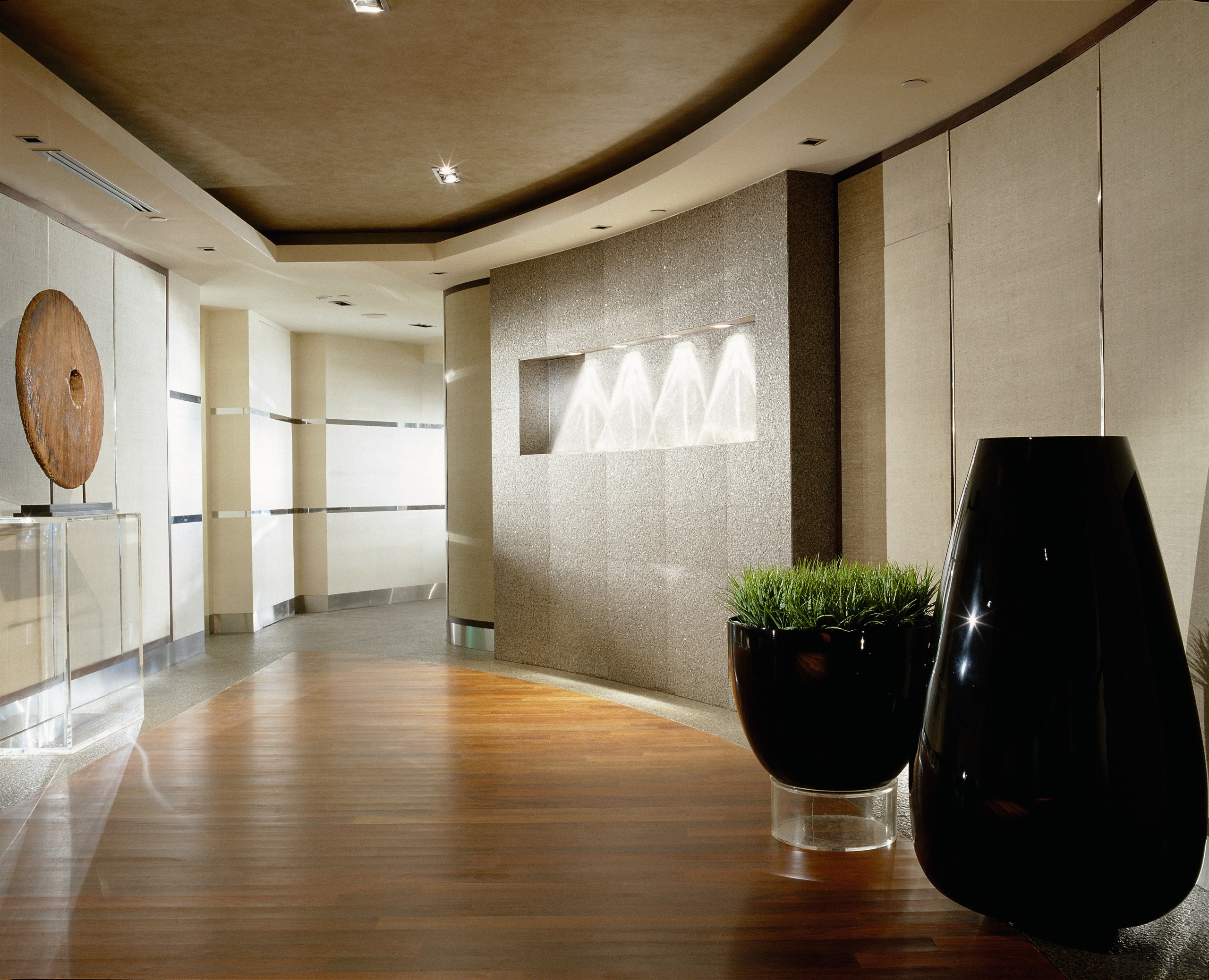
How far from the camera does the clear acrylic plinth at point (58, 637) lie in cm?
385

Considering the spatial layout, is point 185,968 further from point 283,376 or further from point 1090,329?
point 283,376

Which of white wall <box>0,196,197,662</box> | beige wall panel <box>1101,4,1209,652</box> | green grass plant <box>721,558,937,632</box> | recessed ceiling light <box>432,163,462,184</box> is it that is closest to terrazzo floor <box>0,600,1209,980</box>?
green grass plant <box>721,558,937,632</box>

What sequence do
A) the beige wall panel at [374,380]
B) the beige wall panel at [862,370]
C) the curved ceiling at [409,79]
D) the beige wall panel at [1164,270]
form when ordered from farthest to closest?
the beige wall panel at [374,380] → the beige wall panel at [862,370] → the curved ceiling at [409,79] → the beige wall panel at [1164,270]

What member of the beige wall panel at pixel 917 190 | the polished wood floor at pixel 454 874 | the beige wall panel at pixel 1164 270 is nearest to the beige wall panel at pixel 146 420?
the beige wall panel at pixel 917 190

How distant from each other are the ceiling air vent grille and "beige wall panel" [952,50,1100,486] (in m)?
3.68

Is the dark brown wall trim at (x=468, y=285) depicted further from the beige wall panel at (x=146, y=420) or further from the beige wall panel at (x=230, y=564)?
the beige wall panel at (x=230, y=564)

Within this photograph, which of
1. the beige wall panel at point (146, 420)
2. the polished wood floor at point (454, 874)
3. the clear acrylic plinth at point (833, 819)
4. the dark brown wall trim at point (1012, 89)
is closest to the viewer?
A: the polished wood floor at point (454, 874)

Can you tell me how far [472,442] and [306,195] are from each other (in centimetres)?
198

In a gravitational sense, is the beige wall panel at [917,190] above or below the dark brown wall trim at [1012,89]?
below

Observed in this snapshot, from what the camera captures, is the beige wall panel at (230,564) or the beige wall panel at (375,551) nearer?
the beige wall panel at (230,564)

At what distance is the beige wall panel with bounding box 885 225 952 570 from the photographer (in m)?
3.75

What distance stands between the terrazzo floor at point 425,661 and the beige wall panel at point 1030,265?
1445 mm

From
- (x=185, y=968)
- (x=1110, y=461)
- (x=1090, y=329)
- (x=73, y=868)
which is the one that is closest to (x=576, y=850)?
(x=185, y=968)

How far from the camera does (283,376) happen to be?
8.35m
